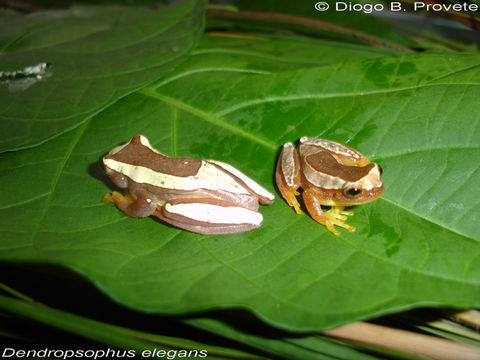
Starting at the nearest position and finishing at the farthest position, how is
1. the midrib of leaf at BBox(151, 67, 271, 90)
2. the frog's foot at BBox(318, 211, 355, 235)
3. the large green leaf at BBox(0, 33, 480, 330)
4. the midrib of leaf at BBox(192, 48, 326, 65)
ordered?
the large green leaf at BBox(0, 33, 480, 330) < the frog's foot at BBox(318, 211, 355, 235) < the midrib of leaf at BBox(151, 67, 271, 90) < the midrib of leaf at BBox(192, 48, 326, 65)

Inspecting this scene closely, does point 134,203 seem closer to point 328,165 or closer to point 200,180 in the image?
point 200,180

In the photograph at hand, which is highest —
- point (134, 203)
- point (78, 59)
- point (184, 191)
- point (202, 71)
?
point (202, 71)

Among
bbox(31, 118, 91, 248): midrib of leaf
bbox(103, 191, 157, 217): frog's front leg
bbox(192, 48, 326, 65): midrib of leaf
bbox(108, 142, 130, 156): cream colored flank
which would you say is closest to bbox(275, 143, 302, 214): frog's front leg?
bbox(103, 191, 157, 217): frog's front leg

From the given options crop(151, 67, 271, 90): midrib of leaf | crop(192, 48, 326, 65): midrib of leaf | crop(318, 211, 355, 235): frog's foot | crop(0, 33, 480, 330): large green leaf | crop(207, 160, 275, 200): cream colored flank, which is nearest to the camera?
crop(0, 33, 480, 330): large green leaf

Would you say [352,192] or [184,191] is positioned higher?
[352,192]

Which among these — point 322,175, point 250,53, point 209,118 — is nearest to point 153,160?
point 209,118

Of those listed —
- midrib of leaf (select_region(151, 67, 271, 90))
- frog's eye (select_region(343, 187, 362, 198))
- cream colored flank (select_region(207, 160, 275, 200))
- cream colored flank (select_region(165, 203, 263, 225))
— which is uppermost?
midrib of leaf (select_region(151, 67, 271, 90))

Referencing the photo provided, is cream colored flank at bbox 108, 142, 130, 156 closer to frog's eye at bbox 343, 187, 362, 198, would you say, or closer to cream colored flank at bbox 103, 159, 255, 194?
cream colored flank at bbox 103, 159, 255, 194

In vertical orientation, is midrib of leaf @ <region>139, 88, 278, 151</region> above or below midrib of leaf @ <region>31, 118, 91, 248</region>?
above

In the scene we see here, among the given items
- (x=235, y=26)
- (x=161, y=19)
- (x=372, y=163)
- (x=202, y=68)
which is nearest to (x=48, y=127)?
(x=202, y=68)
